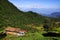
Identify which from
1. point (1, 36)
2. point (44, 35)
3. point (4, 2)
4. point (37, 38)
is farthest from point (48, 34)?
point (4, 2)

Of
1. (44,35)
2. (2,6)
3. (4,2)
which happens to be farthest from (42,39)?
(4,2)

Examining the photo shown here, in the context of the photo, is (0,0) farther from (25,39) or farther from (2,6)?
(25,39)

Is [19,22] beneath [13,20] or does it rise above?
beneath

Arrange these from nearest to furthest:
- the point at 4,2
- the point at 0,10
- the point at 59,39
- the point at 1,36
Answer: the point at 59,39
the point at 1,36
the point at 0,10
the point at 4,2

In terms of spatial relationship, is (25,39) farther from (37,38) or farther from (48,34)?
(48,34)

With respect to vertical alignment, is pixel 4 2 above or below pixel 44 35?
above

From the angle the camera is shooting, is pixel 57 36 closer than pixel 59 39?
No

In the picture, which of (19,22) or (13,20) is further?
(13,20)

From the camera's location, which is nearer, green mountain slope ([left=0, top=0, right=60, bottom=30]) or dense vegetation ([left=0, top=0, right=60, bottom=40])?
dense vegetation ([left=0, top=0, right=60, bottom=40])

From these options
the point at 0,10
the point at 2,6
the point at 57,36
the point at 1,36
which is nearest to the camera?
the point at 57,36

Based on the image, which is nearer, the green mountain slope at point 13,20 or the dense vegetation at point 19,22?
the dense vegetation at point 19,22
